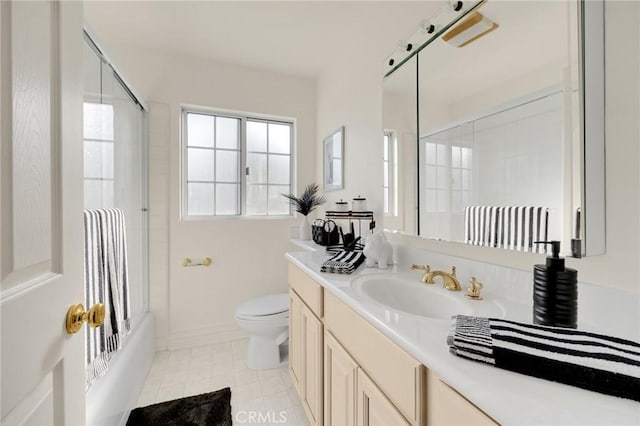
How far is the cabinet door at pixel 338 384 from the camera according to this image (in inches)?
35.3

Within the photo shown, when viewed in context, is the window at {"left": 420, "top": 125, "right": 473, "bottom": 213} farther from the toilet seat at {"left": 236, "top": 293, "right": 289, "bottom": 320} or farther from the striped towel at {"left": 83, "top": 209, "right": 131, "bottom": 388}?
the striped towel at {"left": 83, "top": 209, "right": 131, "bottom": 388}

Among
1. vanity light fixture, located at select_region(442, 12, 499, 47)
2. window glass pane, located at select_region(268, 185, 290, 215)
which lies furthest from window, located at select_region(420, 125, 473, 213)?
window glass pane, located at select_region(268, 185, 290, 215)

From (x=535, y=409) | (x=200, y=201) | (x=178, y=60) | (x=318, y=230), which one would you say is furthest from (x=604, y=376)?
(x=178, y=60)

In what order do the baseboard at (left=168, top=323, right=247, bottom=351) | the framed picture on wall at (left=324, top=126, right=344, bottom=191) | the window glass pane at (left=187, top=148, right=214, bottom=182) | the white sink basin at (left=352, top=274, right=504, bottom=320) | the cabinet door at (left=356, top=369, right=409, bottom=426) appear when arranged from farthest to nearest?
the window glass pane at (left=187, top=148, right=214, bottom=182) < the baseboard at (left=168, top=323, right=247, bottom=351) < the framed picture on wall at (left=324, top=126, right=344, bottom=191) < the white sink basin at (left=352, top=274, right=504, bottom=320) < the cabinet door at (left=356, top=369, right=409, bottom=426)

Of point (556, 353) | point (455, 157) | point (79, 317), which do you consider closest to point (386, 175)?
point (455, 157)

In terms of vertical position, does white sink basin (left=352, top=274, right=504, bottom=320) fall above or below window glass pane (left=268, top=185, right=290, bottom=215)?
below

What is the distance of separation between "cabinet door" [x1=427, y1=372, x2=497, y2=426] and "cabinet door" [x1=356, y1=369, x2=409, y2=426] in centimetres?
12

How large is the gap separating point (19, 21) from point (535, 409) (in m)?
1.03

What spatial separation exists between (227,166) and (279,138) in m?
0.57

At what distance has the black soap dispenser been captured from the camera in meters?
0.60

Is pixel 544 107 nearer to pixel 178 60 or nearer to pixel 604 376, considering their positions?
pixel 604 376

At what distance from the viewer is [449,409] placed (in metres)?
0.51

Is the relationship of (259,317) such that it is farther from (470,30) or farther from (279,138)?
(470,30)

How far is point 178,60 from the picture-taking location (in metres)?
2.20
